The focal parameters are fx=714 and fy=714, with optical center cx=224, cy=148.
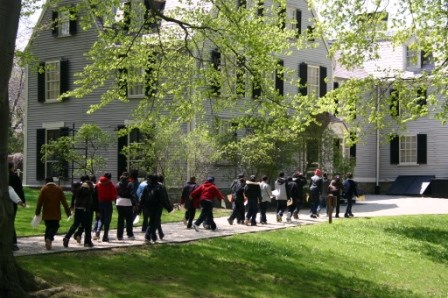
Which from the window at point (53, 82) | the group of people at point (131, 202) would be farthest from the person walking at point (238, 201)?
the window at point (53, 82)

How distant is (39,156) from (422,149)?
2068cm

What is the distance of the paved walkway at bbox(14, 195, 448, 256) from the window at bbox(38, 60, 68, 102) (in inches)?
494

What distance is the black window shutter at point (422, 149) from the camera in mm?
39750

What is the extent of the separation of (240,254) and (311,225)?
6979 millimetres

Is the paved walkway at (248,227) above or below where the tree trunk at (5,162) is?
below

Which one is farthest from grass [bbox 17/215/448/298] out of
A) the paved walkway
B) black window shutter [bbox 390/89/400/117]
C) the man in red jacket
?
black window shutter [bbox 390/89/400/117]

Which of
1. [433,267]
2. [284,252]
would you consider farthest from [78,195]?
[433,267]

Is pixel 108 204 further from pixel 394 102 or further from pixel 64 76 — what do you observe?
pixel 64 76

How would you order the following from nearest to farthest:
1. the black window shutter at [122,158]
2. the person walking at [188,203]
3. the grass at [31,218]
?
the grass at [31,218] < the person walking at [188,203] < the black window shutter at [122,158]

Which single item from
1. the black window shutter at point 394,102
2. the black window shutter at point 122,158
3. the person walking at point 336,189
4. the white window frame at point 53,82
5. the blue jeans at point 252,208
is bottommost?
the blue jeans at point 252,208

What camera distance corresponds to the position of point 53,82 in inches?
1348

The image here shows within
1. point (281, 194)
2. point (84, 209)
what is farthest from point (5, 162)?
point (281, 194)

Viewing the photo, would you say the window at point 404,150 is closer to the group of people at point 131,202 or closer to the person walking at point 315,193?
the person walking at point 315,193

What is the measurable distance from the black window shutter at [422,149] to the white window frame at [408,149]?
0.78 m
